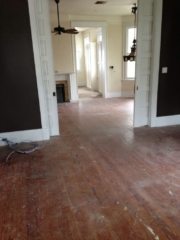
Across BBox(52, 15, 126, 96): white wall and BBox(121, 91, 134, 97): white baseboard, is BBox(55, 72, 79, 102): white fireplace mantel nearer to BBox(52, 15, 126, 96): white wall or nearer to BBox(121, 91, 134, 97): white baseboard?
BBox(52, 15, 126, 96): white wall

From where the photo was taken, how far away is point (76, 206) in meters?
1.97

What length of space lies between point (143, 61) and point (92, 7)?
304 centimetres

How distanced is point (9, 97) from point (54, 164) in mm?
1466

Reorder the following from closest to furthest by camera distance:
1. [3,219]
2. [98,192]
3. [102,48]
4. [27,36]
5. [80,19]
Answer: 1. [3,219]
2. [98,192]
3. [27,36]
4. [80,19]
5. [102,48]

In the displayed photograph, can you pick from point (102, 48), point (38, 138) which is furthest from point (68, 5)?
point (38, 138)

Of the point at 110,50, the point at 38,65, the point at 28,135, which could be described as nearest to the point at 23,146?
the point at 28,135

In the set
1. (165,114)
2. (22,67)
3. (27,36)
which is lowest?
(165,114)

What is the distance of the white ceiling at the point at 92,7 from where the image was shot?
5.32m

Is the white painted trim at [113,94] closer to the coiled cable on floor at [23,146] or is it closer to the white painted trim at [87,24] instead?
the white painted trim at [87,24]

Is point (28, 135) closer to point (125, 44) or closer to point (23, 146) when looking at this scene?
point (23, 146)

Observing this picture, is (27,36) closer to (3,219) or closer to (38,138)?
(38,138)

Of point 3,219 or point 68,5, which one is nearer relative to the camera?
point 3,219

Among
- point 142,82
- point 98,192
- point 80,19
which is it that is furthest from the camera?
point 80,19

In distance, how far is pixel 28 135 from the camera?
11.9 ft
